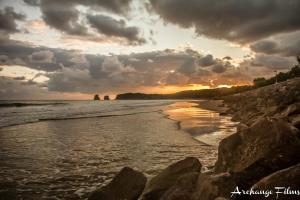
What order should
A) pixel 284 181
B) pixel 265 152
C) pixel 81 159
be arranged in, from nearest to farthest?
pixel 284 181 < pixel 265 152 < pixel 81 159

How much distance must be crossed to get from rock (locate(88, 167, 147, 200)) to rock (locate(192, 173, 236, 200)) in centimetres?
233

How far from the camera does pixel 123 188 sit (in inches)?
345

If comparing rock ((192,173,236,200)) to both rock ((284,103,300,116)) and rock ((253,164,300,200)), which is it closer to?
rock ((253,164,300,200))

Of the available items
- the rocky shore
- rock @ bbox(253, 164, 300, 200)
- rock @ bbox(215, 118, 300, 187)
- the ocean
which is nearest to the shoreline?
the ocean

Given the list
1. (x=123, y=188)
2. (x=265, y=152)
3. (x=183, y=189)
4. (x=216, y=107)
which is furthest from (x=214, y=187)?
(x=216, y=107)

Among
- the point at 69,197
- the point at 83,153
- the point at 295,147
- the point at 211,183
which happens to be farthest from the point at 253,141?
the point at 83,153

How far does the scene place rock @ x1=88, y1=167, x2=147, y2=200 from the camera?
27.9 ft

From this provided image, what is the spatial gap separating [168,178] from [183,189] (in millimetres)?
1434

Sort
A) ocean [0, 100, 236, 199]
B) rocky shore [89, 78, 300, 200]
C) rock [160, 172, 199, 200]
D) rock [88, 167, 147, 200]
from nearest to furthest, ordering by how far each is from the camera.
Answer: rocky shore [89, 78, 300, 200] → rock [160, 172, 199, 200] → rock [88, 167, 147, 200] → ocean [0, 100, 236, 199]

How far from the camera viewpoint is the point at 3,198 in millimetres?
10172

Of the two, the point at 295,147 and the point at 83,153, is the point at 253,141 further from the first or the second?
the point at 83,153

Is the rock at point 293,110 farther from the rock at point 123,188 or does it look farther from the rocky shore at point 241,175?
the rock at point 123,188

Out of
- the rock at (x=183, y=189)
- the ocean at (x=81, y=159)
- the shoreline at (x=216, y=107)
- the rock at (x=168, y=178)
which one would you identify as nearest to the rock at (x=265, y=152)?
the rock at (x=183, y=189)

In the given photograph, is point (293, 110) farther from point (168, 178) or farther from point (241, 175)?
point (168, 178)
